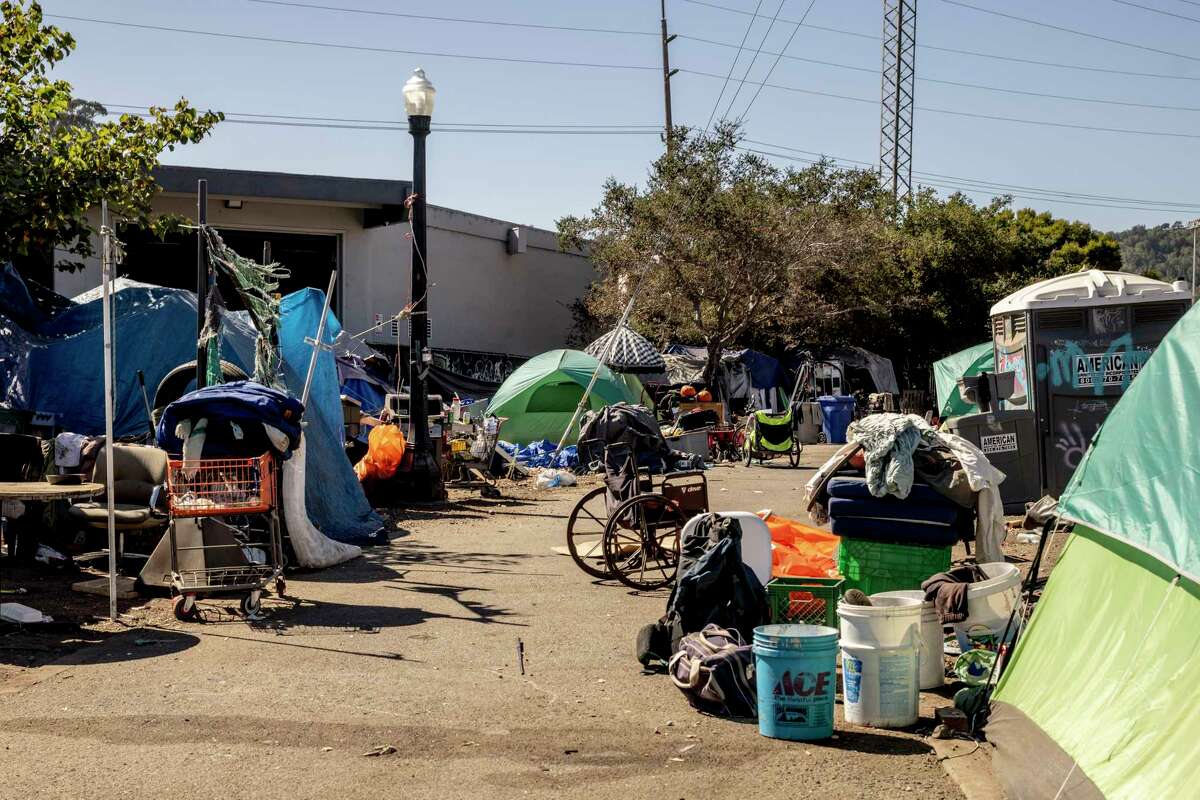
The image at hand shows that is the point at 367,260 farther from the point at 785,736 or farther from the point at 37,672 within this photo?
the point at 785,736

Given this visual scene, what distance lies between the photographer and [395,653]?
26.3ft

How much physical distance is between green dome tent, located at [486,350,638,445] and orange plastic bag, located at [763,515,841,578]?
14.7 metres

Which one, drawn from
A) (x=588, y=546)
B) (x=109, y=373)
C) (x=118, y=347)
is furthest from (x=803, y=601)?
(x=118, y=347)

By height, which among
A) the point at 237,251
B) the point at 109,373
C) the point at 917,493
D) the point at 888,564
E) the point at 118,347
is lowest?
the point at 888,564

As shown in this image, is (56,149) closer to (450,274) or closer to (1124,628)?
(1124,628)

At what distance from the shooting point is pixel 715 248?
30719mm

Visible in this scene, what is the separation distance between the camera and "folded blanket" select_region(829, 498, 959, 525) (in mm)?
8305

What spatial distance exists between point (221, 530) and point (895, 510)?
536cm

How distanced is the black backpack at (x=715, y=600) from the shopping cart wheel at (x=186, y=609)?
3.71m

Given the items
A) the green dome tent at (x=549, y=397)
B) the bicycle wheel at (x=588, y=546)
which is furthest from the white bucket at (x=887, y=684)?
the green dome tent at (x=549, y=397)

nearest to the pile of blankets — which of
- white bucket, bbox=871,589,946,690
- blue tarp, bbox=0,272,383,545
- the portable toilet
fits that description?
white bucket, bbox=871,589,946,690

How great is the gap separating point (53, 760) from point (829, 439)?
90.4 feet

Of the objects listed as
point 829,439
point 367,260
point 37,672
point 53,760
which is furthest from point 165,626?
point 829,439

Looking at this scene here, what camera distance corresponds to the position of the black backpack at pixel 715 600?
7.27 metres
